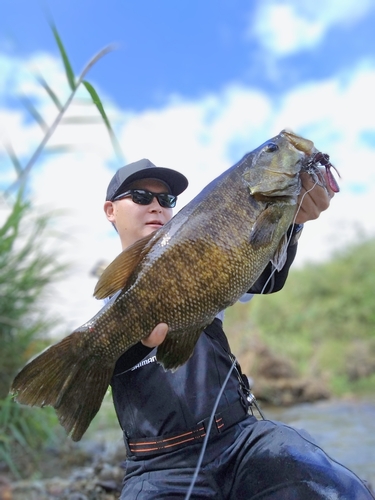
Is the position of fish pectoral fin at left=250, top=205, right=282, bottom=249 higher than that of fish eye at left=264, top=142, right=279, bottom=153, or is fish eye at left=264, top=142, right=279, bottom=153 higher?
fish eye at left=264, top=142, right=279, bottom=153

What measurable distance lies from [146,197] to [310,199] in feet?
3.21

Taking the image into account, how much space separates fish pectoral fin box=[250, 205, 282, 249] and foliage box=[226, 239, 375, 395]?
1534 cm

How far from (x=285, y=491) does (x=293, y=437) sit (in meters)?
0.26

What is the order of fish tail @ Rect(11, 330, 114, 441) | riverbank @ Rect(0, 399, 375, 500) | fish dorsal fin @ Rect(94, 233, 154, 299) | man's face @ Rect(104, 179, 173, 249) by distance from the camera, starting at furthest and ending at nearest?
1. riverbank @ Rect(0, 399, 375, 500)
2. man's face @ Rect(104, 179, 173, 249)
3. fish dorsal fin @ Rect(94, 233, 154, 299)
4. fish tail @ Rect(11, 330, 114, 441)

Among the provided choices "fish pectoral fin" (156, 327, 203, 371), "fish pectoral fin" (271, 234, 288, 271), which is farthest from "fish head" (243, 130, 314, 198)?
"fish pectoral fin" (156, 327, 203, 371)

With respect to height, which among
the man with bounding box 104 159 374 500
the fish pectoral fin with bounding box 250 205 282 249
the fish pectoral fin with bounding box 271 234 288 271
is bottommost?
the man with bounding box 104 159 374 500

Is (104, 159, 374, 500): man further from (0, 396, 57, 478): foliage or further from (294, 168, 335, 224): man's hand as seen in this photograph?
(0, 396, 57, 478): foliage

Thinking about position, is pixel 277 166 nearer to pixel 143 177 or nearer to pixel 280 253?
pixel 280 253

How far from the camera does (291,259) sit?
105 inches

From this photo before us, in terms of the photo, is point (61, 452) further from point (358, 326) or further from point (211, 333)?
point (358, 326)

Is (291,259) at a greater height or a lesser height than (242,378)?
greater

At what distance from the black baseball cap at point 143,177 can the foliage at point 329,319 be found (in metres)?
14.6

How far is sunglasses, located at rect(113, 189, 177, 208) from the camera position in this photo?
2.90m

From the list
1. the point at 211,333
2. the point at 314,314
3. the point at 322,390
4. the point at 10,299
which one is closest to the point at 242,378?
the point at 211,333
